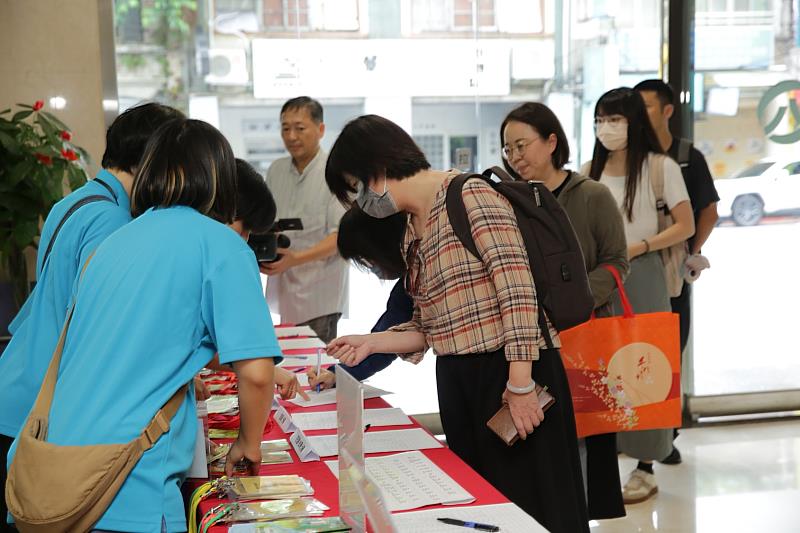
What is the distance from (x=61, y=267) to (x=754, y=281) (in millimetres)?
4153

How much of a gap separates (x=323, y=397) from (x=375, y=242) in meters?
0.48

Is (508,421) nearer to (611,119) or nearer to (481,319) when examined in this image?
(481,319)

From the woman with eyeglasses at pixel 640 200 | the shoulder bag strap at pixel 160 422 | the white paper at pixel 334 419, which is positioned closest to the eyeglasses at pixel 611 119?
the woman with eyeglasses at pixel 640 200

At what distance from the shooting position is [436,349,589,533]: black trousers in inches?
87.8

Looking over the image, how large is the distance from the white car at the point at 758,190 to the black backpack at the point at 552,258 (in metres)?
3.07

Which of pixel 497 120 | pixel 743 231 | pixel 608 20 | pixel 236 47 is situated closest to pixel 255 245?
pixel 236 47

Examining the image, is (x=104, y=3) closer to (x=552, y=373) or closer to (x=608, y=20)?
(x=608, y=20)

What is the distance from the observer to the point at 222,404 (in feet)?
7.88

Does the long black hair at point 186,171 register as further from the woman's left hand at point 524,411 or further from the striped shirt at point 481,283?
the woman's left hand at point 524,411

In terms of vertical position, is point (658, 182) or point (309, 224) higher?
point (658, 182)

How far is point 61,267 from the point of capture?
194cm

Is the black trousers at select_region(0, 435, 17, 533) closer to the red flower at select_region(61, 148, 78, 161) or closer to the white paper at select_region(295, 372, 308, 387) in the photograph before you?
the white paper at select_region(295, 372, 308, 387)

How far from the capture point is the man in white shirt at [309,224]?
4207mm

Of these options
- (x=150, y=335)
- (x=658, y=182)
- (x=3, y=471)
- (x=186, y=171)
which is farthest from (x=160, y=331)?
(x=658, y=182)
